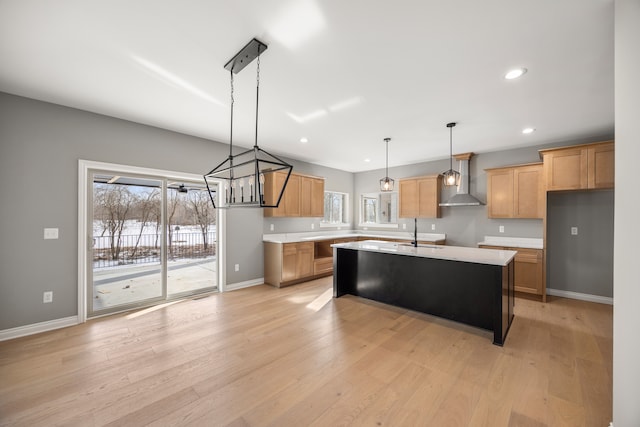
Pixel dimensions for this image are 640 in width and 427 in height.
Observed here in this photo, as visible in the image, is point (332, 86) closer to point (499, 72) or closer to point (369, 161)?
point (499, 72)

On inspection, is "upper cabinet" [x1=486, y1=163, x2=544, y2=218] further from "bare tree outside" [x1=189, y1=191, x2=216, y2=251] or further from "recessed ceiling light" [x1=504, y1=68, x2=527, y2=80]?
"bare tree outside" [x1=189, y1=191, x2=216, y2=251]

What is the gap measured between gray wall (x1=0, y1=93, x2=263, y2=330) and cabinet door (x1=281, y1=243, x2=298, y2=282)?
275cm

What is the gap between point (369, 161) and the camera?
6199mm

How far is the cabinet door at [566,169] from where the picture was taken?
388 centimetres

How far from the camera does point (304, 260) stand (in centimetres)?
533

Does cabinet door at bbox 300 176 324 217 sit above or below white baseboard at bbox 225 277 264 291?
above

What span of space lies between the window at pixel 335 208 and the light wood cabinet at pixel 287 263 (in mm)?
1740

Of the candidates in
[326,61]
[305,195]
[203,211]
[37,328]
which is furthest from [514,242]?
[37,328]

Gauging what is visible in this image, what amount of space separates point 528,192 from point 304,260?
4219 mm

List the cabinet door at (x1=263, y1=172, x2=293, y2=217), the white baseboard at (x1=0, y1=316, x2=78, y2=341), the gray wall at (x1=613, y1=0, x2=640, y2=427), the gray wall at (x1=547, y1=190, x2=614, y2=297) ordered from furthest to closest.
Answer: the cabinet door at (x1=263, y1=172, x2=293, y2=217) → the gray wall at (x1=547, y1=190, x2=614, y2=297) → the white baseboard at (x1=0, y1=316, x2=78, y2=341) → the gray wall at (x1=613, y1=0, x2=640, y2=427)

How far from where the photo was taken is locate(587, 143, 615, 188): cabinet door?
368 centimetres

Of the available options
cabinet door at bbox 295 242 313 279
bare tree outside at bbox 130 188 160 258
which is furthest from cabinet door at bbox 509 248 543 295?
bare tree outside at bbox 130 188 160 258

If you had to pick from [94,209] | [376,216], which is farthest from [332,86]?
[376,216]

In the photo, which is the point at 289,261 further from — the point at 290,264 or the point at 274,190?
the point at 274,190
